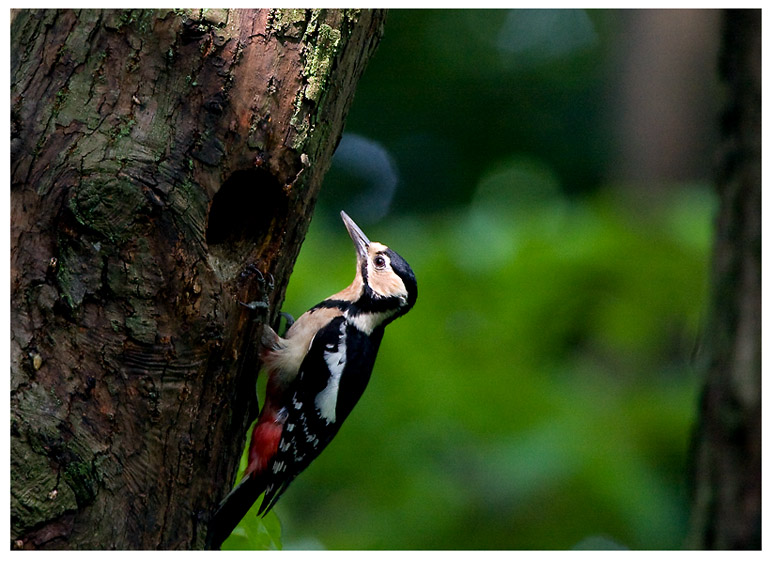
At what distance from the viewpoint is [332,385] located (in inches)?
114

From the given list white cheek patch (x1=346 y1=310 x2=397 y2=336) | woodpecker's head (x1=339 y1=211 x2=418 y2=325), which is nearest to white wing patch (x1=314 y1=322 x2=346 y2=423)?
white cheek patch (x1=346 y1=310 x2=397 y2=336)

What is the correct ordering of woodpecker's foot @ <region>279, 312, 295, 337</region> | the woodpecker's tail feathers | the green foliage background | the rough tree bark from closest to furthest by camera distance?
the rough tree bark → the woodpecker's tail feathers → woodpecker's foot @ <region>279, 312, 295, 337</region> → the green foliage background

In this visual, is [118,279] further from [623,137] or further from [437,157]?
[623,137]

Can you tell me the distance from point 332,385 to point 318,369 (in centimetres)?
8

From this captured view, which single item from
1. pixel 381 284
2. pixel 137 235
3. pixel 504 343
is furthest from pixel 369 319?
pixel 504 343

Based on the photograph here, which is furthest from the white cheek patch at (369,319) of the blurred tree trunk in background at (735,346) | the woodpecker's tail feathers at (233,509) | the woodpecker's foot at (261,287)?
the blurred tree trunk in background at (735,346)

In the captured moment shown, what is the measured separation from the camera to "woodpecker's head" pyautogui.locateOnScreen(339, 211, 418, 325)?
10.0 ft

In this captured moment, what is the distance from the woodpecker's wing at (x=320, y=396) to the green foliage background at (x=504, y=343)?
33.3 inches

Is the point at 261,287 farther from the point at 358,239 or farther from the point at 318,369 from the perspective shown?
the point at 358,239

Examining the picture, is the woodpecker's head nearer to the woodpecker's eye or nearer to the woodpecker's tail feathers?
the woodpecker's eye

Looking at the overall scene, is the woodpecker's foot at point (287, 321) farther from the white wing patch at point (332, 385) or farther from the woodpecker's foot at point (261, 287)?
the woodpecker's foot at point (261, 287)

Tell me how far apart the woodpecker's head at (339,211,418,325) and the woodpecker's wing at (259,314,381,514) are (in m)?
0.12

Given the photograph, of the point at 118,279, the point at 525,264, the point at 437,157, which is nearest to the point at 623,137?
the point at 437,157

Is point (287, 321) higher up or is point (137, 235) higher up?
point (137, 235)
